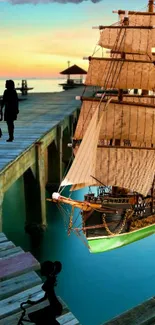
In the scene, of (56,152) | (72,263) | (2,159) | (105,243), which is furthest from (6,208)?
(2,159)

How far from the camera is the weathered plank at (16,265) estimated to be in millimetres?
6617

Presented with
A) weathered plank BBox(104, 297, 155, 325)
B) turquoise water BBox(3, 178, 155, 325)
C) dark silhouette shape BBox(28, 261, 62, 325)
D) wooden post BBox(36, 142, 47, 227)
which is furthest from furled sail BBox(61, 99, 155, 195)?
dark silhouette shape BBox(28, 261, 62, 325)

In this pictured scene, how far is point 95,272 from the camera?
1683 cm

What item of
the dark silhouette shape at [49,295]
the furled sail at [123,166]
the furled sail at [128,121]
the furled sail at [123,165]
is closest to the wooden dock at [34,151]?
the furled sail at [123,166]

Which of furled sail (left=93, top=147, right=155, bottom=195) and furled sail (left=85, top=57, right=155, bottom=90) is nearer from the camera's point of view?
furled sail (left=93, top=147, right=155, bottom=195)

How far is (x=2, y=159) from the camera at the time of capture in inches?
533

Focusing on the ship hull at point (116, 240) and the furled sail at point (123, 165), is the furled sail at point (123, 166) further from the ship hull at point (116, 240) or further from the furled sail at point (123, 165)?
the ship hull at point (116, 240)

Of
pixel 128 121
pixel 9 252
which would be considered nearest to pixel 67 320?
pixel 9 252

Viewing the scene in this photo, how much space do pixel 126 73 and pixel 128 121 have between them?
2570 millimetres

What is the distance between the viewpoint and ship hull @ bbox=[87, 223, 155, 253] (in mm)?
16469

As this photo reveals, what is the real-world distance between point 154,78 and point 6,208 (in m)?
13.6

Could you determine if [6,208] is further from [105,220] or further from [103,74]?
[103,74]

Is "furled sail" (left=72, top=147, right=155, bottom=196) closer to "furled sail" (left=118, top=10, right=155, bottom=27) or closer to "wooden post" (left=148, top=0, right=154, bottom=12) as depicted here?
"furled sail" (left=118, top=10, right=155, bottom=27)

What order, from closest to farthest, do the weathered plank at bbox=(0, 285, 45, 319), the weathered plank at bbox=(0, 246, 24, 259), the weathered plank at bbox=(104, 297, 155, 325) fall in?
the weathered plank at bbox=(0, 285, 45, 319) → the weathered plank at bbox=(104, 297, 155, 325) → the weathered plank at bbox=(0, 246, 24, 259)
